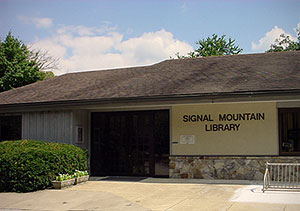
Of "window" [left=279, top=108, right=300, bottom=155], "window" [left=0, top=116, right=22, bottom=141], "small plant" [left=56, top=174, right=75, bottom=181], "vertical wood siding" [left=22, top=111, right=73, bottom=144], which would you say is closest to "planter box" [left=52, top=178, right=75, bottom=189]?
"small plant" [left=56, top=174, right=75, bottom=181]

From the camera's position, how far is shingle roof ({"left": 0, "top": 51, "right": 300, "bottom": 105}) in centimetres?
1276

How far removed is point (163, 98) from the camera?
12.8 metres

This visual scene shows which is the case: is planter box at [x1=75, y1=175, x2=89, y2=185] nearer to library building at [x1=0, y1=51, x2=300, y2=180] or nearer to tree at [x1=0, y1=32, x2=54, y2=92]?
library building at [x1=0, y1=51, x2=300, y2=180]

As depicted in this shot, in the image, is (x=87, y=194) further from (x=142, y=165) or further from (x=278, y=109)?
(x=278, y=109)

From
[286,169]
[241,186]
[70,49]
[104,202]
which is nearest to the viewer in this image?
[104,202]

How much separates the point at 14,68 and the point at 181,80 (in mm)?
18973

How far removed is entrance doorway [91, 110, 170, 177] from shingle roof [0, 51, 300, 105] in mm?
1204

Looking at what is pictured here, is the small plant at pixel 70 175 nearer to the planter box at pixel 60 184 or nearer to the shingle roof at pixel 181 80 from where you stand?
the planter box at pixel 60 184

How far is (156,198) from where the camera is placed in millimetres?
10117

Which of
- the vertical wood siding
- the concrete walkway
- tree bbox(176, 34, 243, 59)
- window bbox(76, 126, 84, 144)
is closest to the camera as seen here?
the concrete walkway

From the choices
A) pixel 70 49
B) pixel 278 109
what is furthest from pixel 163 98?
pixel 70 49

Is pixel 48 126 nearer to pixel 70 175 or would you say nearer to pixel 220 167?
pixel 70 175

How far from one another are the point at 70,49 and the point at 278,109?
1504 cm

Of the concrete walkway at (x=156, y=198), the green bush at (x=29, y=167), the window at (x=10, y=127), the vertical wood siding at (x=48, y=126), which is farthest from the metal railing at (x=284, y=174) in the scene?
the window at (x=10, y=127)
